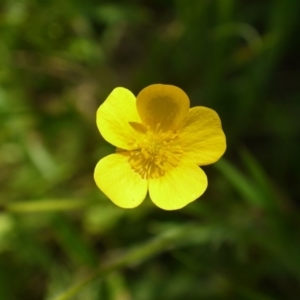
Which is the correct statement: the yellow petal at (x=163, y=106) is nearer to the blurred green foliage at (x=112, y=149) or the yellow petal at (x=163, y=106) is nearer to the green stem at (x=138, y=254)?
the green stem at (x=138, y=254)

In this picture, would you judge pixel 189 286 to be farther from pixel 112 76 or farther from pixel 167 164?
pixel 112 76

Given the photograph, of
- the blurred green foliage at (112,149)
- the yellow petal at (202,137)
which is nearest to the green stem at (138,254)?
the blurred green foliage at (112,149)

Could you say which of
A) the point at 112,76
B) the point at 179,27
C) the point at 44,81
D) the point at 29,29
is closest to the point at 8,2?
the point at 29,29

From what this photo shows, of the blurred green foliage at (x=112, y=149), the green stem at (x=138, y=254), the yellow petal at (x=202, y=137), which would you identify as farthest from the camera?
the blurred green foliage at (x=112, y=149)

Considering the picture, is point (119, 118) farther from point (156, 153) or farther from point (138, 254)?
point (138, 254)

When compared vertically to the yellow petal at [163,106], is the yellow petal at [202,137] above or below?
below

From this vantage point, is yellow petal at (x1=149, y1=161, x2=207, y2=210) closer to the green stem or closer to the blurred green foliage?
the green stem

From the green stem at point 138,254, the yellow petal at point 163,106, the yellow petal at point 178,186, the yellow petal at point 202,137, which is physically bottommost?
the green stem at point 138,254
